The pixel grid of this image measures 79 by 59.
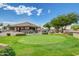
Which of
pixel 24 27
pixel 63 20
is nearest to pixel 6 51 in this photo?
pixel 24 27

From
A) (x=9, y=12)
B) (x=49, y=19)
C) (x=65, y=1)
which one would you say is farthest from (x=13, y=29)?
(x=65, y=1)

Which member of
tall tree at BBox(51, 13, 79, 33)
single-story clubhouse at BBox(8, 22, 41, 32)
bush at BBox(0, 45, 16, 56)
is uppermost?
tall tree at BBox(51, 13, 79, 33)

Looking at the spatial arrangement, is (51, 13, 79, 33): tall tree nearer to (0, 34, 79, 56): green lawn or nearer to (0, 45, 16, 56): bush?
(0, 34, 79, 56): green lawn

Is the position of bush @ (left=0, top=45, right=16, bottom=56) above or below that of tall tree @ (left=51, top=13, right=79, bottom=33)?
below

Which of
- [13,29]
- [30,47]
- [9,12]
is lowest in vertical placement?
[30,47]

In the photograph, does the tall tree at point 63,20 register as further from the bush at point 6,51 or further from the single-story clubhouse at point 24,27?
the bush at point 6,51

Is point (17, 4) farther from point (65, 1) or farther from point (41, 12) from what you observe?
point (65, 1)

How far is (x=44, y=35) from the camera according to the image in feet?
4.63

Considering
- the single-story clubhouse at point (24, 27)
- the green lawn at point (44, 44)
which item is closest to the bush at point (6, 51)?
the green lawn at point (44, 44)

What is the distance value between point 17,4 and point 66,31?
0.35m

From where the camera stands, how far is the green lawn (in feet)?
4.50

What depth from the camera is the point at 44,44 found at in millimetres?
1392

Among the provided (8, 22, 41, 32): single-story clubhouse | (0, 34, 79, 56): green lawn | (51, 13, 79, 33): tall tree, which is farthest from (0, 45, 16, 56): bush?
(51, 13, 79, 33): tall tree

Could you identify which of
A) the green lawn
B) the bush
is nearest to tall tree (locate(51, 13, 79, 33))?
the green lawn
